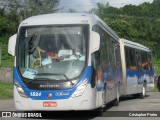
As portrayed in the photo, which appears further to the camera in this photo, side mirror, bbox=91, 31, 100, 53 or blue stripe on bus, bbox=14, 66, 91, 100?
side mirror, bbox=91, 31, 100, 53

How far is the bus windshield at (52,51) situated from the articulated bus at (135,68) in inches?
358

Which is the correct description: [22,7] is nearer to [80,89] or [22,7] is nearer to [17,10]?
[17,10]

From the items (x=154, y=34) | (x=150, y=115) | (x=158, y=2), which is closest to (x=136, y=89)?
(x=150, y=115)

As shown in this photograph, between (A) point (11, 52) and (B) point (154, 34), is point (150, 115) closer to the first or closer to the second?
(A) point (11, 52)

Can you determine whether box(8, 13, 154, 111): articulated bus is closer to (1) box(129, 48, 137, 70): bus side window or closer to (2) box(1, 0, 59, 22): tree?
(1) box(129, 48, 137, 70): bus side window

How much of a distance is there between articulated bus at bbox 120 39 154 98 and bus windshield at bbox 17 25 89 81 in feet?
29.8

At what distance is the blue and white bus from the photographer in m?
13.4

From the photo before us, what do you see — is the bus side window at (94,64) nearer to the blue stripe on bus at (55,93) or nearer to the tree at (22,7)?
the blue stripe on bus at (55,93)

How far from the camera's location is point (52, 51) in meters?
13.8

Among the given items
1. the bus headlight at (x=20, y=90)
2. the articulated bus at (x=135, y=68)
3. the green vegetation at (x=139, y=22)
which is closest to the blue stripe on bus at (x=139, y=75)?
the articulated bus at (x=135, y=68)

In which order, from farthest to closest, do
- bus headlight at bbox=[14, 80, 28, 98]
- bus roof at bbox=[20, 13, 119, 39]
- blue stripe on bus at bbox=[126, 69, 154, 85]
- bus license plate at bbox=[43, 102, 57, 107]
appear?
blue stripe on bus at bbox=[126, 69, 154, 85], bus roof at bbox=[20, 13, 119, 39], bus headlight at bbox=[14, 80, 28, 98], bus license plate at bbox=[43, 102, 57, 107]

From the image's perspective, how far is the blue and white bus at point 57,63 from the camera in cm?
→ 1336

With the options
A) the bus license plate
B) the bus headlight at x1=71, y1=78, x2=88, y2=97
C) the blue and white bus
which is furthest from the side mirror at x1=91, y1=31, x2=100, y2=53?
the bus license plate

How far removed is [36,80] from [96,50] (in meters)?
1.98
